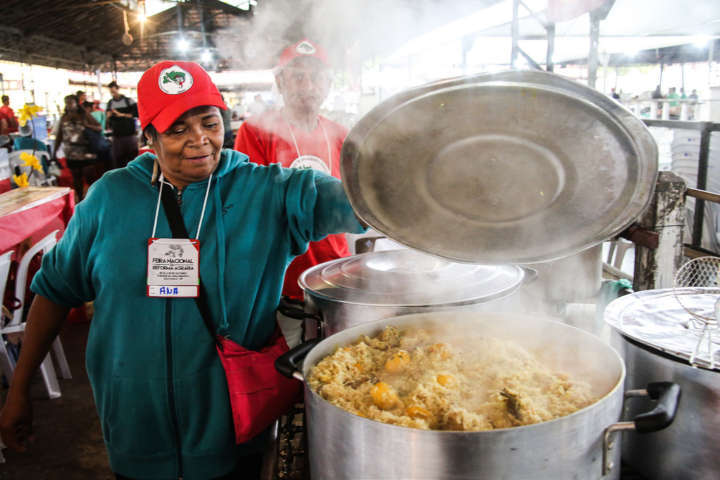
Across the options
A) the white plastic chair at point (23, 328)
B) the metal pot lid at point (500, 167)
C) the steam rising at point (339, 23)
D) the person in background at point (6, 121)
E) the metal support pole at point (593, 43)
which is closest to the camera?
the metal pot lid at point (500, 167)

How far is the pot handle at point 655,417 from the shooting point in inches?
35.4

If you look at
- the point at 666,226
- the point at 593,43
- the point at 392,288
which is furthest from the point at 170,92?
the point at 593,43

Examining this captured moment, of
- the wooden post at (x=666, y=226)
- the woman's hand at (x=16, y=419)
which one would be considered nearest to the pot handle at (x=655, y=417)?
the wooden post at (x=666, y=226)

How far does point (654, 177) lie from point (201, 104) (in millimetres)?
1163

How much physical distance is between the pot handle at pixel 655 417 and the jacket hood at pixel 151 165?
48.6 inches

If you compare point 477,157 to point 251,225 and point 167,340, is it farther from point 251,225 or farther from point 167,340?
point 167,340

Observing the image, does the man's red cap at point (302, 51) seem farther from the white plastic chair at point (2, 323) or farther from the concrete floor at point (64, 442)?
the concrete floor at point (64, 442)

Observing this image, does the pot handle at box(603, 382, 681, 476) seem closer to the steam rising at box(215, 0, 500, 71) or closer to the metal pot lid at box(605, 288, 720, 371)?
the metal pot lid at box(605, 288, 720, 371)

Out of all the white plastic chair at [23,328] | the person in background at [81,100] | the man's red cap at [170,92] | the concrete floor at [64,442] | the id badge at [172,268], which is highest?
the person in background at [81,100]

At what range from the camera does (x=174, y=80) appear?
1.45m

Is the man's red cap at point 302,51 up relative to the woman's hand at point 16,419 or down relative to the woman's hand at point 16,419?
up

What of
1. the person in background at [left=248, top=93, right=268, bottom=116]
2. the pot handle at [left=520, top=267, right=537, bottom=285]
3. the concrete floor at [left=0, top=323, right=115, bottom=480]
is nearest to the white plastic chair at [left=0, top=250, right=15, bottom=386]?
the concrete floor at [left=0, top=323, right=115, bottom=480]

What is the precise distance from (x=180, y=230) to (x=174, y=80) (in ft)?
1.42

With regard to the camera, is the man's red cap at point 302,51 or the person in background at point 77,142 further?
the person in background at point 77,142
